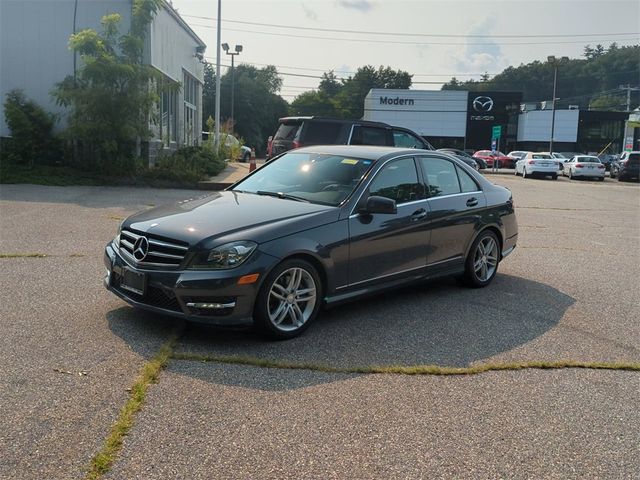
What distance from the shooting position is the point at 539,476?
3156 mm

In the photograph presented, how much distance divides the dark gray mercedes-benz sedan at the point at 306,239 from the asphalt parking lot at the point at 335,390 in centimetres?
32

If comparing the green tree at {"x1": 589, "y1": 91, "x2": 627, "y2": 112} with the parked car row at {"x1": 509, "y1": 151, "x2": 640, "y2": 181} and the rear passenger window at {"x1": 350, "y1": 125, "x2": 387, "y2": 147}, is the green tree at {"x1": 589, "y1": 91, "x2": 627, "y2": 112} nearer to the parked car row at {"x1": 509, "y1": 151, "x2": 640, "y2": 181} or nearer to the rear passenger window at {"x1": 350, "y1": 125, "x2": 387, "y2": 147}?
the parked car row at {"x1": 509, "y1": 151, "x2": 640, "y2": 181}

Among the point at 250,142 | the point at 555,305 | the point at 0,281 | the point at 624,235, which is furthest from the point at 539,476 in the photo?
the point at 250,142

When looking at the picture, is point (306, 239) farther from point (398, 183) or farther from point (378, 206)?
point (398, 183)

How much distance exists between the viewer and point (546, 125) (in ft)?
232

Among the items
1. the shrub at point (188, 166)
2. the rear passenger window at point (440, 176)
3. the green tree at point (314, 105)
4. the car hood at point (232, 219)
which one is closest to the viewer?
the car hood at point (232, 219)

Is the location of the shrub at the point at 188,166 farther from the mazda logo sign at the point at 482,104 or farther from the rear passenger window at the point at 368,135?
the mazda logo sign at the point at 482,104

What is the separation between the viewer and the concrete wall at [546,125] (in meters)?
70.6

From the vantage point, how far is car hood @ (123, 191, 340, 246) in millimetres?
4828

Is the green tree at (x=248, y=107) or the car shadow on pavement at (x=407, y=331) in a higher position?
the green tree at (x=248, y=107)

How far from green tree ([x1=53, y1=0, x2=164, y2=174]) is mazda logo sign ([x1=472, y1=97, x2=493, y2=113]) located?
56.3 meters

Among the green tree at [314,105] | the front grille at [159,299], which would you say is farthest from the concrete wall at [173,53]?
the green tree at [314,105]

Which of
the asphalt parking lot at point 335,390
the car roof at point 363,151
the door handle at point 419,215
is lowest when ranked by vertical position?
the asphalt parking lot at point 335,390

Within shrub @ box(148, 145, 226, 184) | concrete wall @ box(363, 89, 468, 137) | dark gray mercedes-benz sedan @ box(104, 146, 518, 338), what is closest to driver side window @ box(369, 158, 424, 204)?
dark gray mercedes-benz sedan @ box(104, 146, 518, 338)
